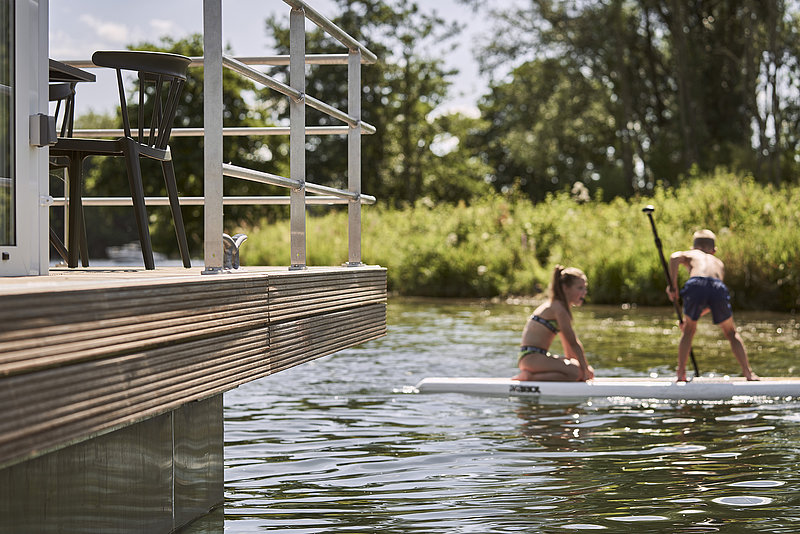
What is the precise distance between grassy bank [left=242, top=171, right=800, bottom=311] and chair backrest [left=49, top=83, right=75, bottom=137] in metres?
16.9

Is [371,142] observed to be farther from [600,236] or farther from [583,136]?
[600,236]

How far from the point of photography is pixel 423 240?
28.5m

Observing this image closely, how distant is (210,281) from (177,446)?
1277 millimetres

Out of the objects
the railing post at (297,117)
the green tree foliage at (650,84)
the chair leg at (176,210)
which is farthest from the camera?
the green tree foliage at (650,84)

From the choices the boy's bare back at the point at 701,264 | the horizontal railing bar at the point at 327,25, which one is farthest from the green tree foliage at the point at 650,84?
the horizontal railing bar at the point at 327,25

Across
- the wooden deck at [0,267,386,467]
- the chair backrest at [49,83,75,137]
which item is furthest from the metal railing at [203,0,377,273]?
the chair backrest at [49,83,75,137]

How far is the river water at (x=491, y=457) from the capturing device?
19.7 feet

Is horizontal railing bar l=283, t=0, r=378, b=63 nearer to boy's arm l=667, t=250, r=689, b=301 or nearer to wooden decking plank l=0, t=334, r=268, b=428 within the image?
wooden decking plank l=0, t=334, r=268, b=428

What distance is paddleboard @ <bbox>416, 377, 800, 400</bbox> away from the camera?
34.7 feet

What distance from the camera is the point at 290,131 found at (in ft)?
18.2

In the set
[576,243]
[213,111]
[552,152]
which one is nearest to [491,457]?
[213,111]

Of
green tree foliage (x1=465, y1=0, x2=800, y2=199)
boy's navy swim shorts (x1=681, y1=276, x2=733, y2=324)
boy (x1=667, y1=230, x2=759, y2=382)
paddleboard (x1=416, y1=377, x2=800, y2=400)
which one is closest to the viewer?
paddleboard (x1=416, y1=377, x2=800, y2=400)

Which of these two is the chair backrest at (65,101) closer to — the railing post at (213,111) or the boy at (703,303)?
the railing post at (213,111)

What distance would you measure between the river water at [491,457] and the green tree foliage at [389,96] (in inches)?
1514
